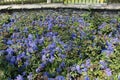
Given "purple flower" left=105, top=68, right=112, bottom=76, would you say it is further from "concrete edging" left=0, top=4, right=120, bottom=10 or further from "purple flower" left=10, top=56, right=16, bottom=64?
"concrete edging" left=0, top=4, right=120, bottom=10

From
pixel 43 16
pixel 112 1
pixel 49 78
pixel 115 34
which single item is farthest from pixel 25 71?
pixel 112 1

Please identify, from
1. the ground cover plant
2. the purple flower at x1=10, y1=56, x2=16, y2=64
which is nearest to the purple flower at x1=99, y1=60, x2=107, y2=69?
the ground cover plant

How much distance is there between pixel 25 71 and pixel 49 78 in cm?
39

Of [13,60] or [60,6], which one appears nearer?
[13,60]

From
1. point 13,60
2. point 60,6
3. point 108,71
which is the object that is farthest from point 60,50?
point 60,6

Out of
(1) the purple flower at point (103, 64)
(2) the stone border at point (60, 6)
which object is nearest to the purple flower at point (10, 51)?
(1) the purple flower at point (103, 64)

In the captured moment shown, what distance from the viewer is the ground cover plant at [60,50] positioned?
3.81m

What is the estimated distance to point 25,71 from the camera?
3.96 meters

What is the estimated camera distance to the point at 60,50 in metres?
4.18

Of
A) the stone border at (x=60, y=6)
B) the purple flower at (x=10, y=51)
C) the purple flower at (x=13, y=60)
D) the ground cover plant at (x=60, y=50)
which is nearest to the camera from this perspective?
the ground cover plant at (x=60, y=50)

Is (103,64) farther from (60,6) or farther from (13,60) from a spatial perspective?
(60,6)

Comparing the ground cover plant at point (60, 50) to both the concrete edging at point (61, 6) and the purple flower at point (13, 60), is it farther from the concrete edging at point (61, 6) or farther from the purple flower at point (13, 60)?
the concrete edging at point (61, 6)

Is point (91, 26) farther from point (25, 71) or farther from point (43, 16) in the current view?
point (25, 71)

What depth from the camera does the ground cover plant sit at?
3809 mm
